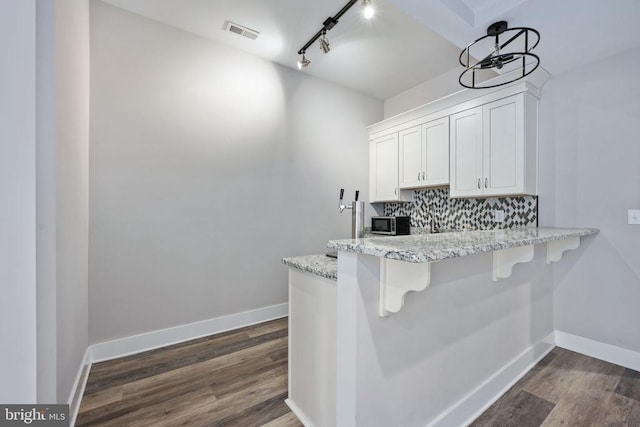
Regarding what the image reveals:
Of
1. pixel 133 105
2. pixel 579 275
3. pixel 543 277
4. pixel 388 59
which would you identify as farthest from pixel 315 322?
pixel 388 59

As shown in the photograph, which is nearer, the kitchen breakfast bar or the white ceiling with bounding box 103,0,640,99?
the kitchen breakfast bar

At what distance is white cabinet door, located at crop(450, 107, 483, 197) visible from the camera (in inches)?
106

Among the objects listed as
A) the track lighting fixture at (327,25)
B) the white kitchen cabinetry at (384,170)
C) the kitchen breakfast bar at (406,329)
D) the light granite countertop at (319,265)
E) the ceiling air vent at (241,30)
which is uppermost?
the ceiling air vent at (241,30)

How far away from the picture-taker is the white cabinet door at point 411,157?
3.27 metres

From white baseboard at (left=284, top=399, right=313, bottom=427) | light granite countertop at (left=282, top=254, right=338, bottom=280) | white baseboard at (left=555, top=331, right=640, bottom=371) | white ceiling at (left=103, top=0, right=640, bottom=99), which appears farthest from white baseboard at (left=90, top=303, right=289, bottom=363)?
white ceiling at (left=103, top=0, right=640, bottom=99)

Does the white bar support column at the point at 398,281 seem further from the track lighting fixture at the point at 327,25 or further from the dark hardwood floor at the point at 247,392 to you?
the track lighting fixture at the point at 327,25

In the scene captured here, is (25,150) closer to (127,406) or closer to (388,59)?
(127,406)

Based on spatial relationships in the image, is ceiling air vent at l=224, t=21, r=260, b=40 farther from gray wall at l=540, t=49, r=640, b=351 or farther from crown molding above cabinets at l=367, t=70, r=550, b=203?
gray wall at l=540, t=49, r=640, b=351

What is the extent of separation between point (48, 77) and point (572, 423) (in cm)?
305

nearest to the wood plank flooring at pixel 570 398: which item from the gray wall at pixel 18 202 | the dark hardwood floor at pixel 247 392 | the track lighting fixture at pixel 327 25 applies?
the dark hardwood floor at pixel 247 392

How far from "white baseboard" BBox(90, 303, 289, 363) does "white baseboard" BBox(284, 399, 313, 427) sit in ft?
4.24

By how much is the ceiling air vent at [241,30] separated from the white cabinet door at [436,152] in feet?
6.88

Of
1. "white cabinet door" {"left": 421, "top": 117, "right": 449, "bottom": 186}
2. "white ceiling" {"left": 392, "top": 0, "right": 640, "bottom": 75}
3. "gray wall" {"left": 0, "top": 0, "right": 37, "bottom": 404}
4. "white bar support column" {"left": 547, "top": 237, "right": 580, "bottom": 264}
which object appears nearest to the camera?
"gray wall" {"left": 0, "top": 0, "right": 37, "bottom": 404}

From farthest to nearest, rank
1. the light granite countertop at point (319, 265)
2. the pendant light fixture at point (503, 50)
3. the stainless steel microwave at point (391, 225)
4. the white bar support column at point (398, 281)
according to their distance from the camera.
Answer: the stainless steel microwave at point (391, 225), the pendant light fixture at point (503, 50), the light granite countertop at point (319, 265), the white bar support column at point (398, 281)
